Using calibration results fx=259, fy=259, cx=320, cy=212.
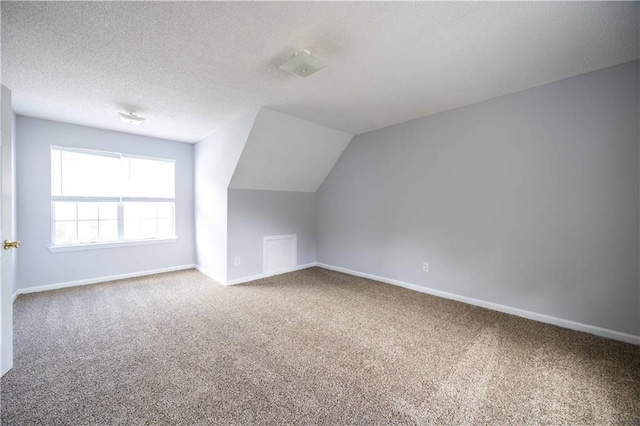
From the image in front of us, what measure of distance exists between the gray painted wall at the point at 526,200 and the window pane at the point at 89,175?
13.5 feet

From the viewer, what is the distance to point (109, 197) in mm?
4023

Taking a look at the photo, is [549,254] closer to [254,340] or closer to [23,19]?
[254,340]

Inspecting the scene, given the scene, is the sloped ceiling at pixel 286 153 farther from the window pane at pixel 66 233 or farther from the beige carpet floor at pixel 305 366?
the window pane at pixel 66 233

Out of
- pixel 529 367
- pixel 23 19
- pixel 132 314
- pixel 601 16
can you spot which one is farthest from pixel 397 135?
pixel 132 314

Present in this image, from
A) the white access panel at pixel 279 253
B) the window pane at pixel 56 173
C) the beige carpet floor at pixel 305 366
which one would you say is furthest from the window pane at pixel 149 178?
the white access panel at pixel 279 253

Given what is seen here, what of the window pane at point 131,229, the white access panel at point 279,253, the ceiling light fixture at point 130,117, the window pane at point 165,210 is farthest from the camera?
the window pane at point 165,210

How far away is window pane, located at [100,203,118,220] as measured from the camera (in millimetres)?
3979

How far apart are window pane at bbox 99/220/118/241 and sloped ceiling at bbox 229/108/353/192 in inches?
79.9

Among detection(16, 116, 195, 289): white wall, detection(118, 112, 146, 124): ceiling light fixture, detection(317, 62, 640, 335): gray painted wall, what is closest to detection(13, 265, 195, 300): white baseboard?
detection(16, 116, 195, 289): white wall

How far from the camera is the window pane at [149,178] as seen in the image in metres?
4.22

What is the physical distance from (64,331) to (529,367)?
156 inches

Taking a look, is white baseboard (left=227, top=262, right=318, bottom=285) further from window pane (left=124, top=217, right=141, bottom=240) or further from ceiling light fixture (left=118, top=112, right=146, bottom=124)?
ceiling light fixture (left=118, top=112, right=146, bottom=124)

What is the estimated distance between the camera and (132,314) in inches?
111

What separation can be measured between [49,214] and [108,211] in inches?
25.1
